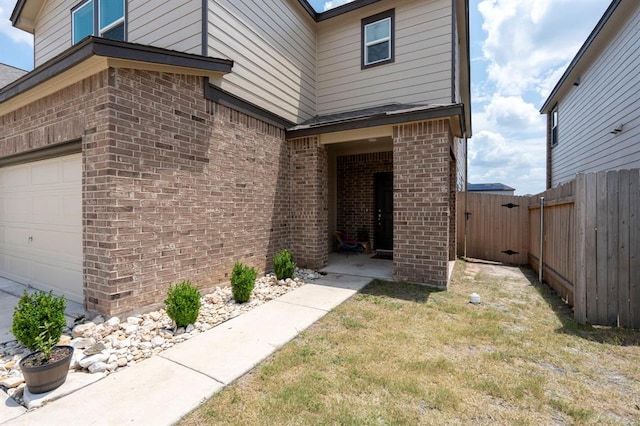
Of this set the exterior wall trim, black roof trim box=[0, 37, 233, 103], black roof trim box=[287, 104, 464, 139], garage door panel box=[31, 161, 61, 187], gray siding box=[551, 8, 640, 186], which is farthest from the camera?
gray siding box=[551, 8, 640, 186]

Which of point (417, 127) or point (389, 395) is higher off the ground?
point (417, 127)

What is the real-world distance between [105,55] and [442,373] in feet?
16.9

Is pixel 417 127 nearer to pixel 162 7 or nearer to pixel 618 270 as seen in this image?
pixel 618 270

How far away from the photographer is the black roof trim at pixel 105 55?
140 inches

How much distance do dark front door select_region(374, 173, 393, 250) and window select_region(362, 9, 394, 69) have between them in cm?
339

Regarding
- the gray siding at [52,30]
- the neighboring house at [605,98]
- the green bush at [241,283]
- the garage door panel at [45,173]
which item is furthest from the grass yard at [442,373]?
the gray siding at [52,30]

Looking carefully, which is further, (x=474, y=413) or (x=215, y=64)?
(x=215, y=64)

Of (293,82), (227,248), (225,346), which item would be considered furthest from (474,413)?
(293,82)

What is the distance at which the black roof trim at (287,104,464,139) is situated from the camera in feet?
17.8

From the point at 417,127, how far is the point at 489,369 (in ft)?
14.4

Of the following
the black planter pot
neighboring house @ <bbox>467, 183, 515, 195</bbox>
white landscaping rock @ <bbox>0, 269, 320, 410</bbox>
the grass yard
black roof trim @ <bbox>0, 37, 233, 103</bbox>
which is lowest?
the grass yard

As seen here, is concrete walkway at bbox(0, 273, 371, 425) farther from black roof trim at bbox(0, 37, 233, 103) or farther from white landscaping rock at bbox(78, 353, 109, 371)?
black roof trim at bbox(0, 37, 233, 103)

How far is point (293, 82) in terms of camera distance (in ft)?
24.9

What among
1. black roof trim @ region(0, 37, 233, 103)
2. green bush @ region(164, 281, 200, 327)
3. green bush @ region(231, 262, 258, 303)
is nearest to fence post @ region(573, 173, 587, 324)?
green bush @ region(231, 262, 258, 303)
